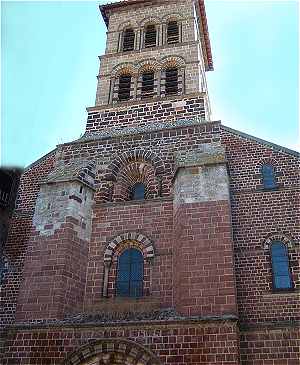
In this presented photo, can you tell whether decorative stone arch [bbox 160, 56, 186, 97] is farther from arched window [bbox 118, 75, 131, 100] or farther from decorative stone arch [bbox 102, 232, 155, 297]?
decorative stone arch [bbox 102, 232, 155, 297]

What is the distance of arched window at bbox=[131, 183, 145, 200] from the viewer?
1331cm

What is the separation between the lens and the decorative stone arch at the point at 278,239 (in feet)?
38.5

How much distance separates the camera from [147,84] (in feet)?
53.9

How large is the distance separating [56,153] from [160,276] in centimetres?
632

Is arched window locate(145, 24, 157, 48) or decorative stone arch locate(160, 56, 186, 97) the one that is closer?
decorative stone arch locate(160, 56, 186, 97)

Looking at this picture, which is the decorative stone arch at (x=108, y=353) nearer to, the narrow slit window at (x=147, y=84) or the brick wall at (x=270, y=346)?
the brick wall at (x=270, y=346)

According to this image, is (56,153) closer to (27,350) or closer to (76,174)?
(76,174)

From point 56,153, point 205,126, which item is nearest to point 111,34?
point 56,153

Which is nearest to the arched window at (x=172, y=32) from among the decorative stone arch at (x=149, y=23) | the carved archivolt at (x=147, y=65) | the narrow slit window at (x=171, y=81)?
the decorative stone arch at (x=149, y=23)

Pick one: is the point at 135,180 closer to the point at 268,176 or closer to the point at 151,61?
the point at 268,176

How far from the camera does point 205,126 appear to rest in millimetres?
13305

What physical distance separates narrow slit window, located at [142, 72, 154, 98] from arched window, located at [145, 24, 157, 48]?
73.8 inches

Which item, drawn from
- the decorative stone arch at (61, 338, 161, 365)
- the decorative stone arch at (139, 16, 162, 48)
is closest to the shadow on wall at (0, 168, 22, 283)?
the decorative stone arch at (61, 338, 161, 365)

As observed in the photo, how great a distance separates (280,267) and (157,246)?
3.31 m
